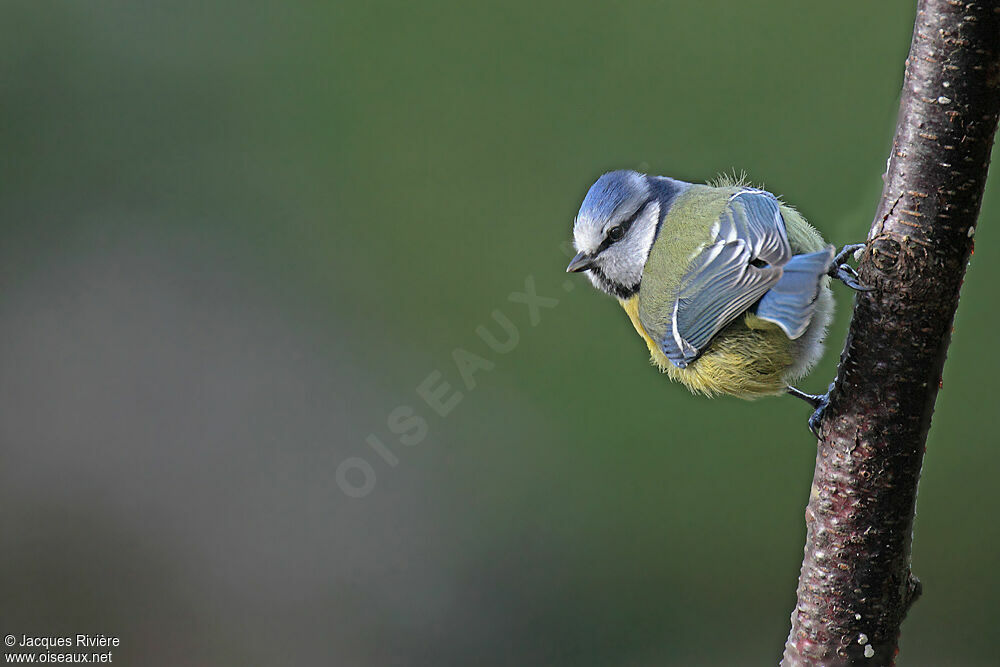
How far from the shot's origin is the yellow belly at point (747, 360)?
158 cm

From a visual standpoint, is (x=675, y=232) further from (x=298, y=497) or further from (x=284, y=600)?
(x=284, y=600)

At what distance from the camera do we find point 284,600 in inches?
113

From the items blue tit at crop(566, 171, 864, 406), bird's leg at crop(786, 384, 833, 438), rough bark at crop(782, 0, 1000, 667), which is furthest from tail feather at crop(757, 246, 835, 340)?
rough bark at crop(782, 0, 1000, 667)

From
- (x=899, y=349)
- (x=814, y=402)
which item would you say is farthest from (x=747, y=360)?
(x=899, y=349)

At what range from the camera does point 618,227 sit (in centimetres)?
179

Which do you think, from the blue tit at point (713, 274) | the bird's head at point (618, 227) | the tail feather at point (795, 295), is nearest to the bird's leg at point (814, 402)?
the blue tit at point (713, 274)

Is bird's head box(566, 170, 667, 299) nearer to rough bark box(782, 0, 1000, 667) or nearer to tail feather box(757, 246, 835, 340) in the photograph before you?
tail feather box(757, 246, 835, 340)

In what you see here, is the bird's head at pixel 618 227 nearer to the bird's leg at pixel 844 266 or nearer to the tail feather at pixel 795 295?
the tail feather at pixel 795 295

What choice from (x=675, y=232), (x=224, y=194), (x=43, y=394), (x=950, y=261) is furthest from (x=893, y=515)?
(x=43, y=394)

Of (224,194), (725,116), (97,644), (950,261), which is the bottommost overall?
(97,644)

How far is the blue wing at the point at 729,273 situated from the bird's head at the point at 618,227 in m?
0.16

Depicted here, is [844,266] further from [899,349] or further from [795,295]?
[899,349]

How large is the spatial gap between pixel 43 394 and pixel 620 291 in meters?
2.31

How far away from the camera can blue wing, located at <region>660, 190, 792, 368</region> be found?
151cm
